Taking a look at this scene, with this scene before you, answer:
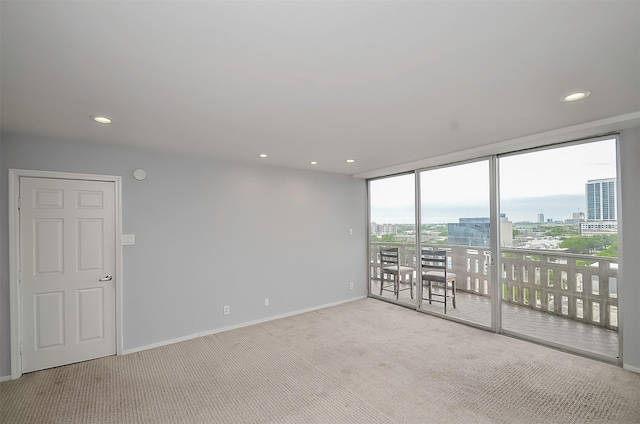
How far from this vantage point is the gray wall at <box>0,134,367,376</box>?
3.45 m

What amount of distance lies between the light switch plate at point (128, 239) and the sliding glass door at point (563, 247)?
15.6ft

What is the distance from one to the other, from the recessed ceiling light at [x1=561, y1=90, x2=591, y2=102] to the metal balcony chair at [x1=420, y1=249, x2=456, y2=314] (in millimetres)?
2825

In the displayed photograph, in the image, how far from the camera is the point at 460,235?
4.46 metres

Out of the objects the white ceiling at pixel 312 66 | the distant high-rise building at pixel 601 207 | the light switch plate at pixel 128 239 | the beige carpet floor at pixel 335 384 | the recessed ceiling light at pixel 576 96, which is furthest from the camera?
the light switch plate at pixel 128 239

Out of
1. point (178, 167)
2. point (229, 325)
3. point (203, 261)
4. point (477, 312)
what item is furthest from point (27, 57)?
point (477, 312)

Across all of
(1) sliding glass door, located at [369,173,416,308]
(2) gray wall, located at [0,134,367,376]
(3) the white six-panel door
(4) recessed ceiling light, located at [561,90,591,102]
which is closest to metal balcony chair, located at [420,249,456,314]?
(1) sliding glass door, located at [369,173,416,308]

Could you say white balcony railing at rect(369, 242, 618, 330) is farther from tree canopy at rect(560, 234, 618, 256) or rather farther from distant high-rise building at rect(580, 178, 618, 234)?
distant high-rise building at rect(580, 178, 618, 234)

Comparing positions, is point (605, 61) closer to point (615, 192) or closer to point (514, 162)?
point (615, 192)

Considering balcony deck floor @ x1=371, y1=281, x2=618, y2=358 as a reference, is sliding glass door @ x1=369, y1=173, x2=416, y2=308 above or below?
above

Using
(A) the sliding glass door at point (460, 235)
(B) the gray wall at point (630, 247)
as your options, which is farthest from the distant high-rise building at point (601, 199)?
(A) the sliding glass door at point (460, 235)

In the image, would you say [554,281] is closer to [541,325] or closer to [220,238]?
[541,325]

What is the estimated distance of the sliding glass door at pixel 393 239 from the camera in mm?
5219

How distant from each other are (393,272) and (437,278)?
92 centimetres

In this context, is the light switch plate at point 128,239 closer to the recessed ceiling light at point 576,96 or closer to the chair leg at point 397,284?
the chair leg at point 397,284
